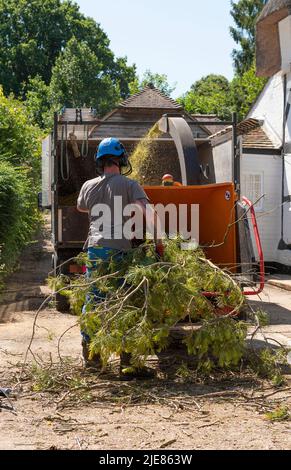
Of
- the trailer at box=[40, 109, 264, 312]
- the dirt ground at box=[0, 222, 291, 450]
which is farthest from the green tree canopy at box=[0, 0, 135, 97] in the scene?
the dirt ground at box=[0, 222, 291, 450]

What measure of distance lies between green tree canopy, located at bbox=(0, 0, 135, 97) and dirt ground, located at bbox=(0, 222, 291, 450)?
49.8m

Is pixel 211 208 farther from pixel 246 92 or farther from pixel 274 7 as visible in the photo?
pixel 246 92

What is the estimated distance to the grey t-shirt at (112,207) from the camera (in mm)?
6195

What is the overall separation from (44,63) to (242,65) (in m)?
17.9

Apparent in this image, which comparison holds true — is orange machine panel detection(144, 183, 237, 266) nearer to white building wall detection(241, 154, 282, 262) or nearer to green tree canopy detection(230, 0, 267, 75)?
white building wall detection(241, 154, 282, 262)

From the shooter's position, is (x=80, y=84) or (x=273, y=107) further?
(x=80, y=84)

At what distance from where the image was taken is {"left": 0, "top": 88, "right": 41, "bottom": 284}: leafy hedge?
34.9 ft

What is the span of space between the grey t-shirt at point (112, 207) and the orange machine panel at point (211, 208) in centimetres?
186

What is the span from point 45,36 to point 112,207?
173 feet

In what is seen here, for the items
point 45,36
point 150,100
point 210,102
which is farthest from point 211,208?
point 45,36

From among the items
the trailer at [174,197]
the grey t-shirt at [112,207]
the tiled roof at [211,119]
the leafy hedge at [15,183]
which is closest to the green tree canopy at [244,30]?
the tiled roof at [211,119]

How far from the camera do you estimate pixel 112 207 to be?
630cm

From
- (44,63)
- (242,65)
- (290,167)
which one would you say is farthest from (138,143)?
(44,63)

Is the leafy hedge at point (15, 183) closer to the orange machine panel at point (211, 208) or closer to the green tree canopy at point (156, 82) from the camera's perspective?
the orange machine panel at point (211, 208)
